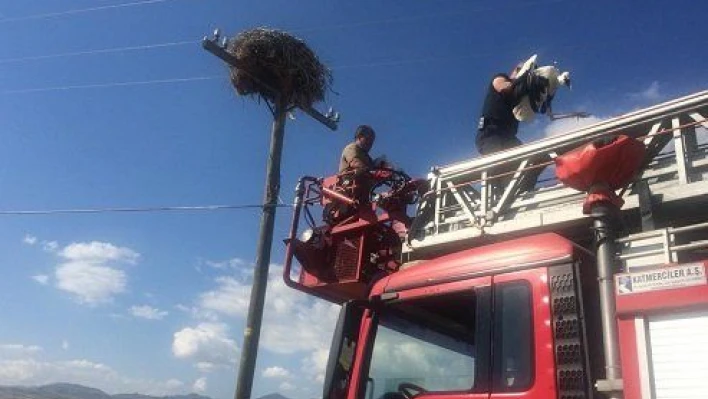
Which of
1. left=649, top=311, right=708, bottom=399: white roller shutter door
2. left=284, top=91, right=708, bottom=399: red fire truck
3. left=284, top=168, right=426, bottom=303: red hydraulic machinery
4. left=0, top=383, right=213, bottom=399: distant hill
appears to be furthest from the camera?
left=0, top=383, right=213, bottom=399: distant hill

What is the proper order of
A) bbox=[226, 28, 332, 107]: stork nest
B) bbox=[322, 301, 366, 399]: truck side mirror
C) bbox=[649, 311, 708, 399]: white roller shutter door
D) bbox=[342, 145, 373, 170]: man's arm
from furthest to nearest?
bbox=[226, 28, 332, 107]: stork nest < bbox=[342, 145, 373, 170]: man's arm < bbox=[322, 301, 366, 399]: truck side mirror < bbox=[649, 311, 708, 399]: white roller shutter door

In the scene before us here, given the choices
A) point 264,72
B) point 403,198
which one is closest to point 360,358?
point 403,198

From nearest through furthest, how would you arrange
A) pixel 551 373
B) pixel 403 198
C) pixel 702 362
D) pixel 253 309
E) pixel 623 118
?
pixel 702 362 → pixel 551 373 → pixel 623 118 → pixel 403 198 → pixel 253 309

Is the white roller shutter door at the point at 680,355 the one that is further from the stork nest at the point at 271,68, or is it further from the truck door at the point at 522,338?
the stork nest at the point at 271,68

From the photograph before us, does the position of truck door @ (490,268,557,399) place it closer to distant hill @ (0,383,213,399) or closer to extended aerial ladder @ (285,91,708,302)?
extended aerial ladder @ (285,91,708,302)

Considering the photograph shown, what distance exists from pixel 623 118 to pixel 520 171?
88cm

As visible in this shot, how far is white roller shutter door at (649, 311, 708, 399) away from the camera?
9.04 ft

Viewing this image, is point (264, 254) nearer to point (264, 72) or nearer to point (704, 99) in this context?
point (264, 72)

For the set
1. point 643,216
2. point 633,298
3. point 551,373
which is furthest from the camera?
point 643,216

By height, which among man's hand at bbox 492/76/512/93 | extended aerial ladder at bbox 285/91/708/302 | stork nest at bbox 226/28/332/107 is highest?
stork nest at bbox 226/28/332/107

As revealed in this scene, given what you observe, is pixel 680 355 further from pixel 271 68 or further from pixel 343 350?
pixel 271 68

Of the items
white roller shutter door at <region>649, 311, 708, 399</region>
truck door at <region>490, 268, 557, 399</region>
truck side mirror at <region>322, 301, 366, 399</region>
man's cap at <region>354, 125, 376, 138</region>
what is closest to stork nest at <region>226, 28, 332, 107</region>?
man's cap at <region>354, 125, 376, 138</region>

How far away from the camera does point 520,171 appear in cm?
487

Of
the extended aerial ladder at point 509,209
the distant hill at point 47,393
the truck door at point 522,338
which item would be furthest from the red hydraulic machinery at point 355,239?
the distant hill at point 47,393
